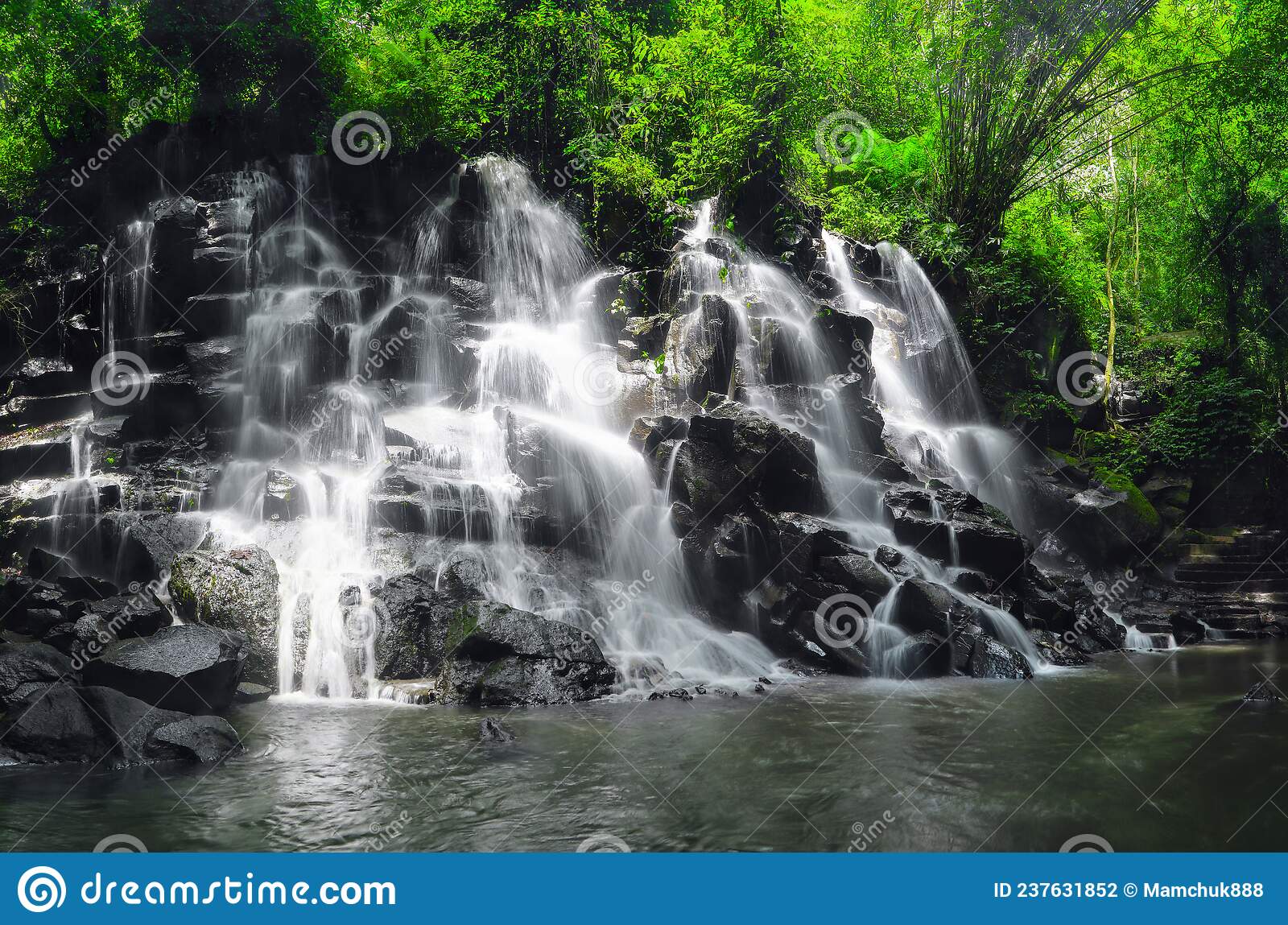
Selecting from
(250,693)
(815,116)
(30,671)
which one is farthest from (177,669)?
(815,116)

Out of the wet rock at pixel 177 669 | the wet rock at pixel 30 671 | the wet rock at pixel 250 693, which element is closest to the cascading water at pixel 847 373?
the wet rock at pixel 250 693

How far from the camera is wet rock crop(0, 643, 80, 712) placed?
22.3ft

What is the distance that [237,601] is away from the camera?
A: 8898 millimetres

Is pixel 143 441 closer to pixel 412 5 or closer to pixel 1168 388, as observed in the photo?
pixel 412 5

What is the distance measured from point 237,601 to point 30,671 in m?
2.05

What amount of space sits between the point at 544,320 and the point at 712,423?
5.98 metres

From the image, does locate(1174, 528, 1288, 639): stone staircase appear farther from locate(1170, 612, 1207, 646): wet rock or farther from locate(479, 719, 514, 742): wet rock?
locate(479, 719, 514, 742): wet rock

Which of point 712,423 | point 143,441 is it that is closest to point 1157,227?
point 712,423

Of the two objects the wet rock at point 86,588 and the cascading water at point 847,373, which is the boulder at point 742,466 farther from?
the wet rock at point 86,588

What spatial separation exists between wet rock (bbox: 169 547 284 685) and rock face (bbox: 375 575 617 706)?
1.07 meters

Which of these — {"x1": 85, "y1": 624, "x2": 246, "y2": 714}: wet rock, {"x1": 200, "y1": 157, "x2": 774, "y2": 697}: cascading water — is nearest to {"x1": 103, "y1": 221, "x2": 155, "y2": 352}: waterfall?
{"x1": 200, "y1": 157, "x2": 774, "y2": 697}: cascading water

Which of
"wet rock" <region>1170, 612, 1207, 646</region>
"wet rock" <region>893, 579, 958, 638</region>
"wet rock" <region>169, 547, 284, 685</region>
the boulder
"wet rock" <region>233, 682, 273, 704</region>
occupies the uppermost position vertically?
the boulder

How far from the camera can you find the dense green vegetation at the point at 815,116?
54.8 ft

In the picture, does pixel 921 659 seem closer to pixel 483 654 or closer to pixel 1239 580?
pixel 483 654
